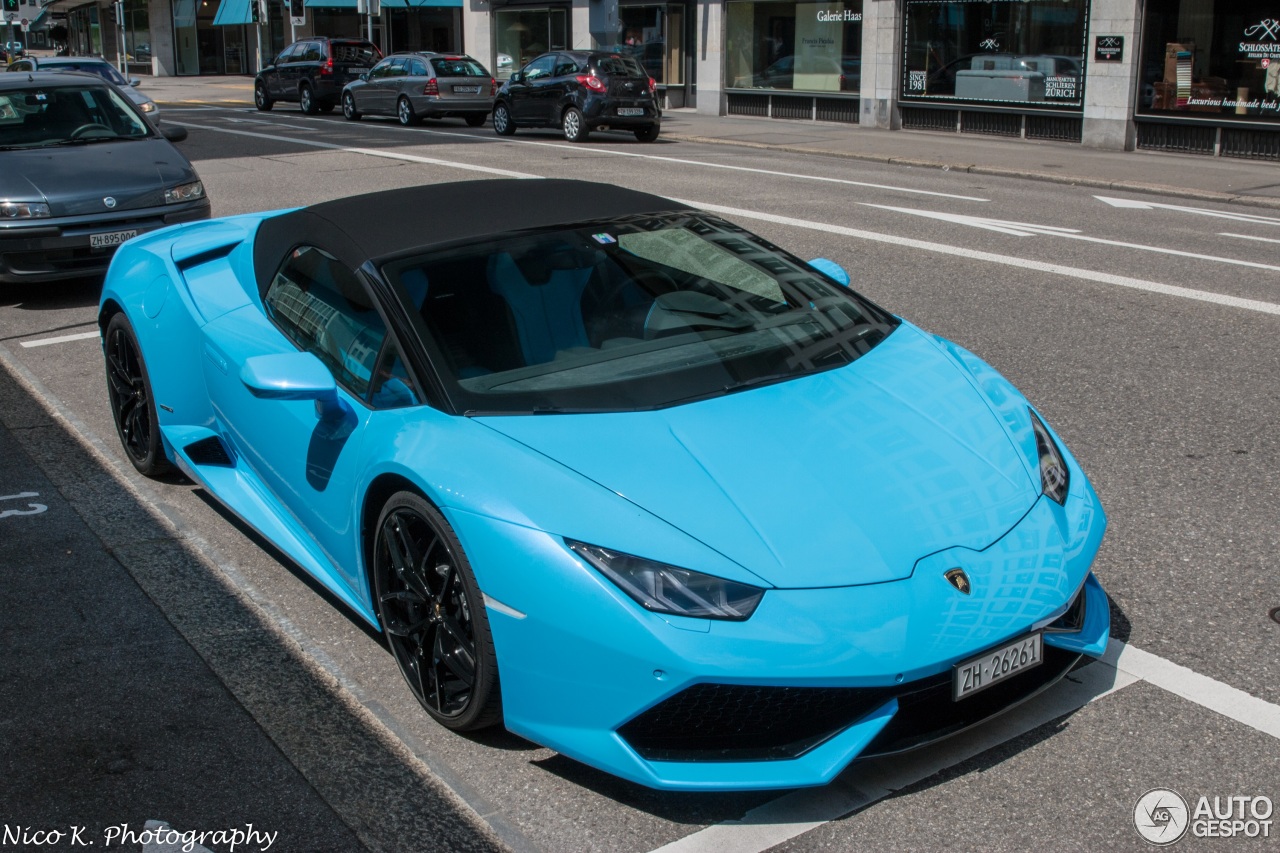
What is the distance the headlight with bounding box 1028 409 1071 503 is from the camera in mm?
3606

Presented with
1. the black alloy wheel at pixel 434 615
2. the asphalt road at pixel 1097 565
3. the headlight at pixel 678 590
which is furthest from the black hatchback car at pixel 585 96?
the headlight at pixel 678 590

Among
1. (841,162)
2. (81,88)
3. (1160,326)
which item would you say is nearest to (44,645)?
(1160,326)

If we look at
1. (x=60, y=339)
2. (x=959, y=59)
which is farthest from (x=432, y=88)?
(x=60, y=339)

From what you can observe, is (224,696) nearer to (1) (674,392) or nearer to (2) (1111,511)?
(1) (674,392)

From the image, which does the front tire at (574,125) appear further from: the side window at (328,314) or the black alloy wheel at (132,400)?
the side window at (328,314)

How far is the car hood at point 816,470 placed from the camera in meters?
3.14

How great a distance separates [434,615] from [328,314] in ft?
4.16

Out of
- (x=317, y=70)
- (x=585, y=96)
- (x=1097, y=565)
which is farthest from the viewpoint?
(x=317, y=70)

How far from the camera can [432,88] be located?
27.2m

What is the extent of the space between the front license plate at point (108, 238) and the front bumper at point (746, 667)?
7.39 m

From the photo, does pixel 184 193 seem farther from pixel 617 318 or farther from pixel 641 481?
pixel 641 481

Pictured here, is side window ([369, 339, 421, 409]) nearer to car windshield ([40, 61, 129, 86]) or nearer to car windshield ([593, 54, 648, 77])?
car windshield ([40, 61, 129, 86])

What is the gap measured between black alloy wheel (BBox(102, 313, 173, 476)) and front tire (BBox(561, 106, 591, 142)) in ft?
58.3

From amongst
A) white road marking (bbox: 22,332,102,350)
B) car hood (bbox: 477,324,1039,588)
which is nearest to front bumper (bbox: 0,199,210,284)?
white road marking (bbox: 22,332,102,350)
